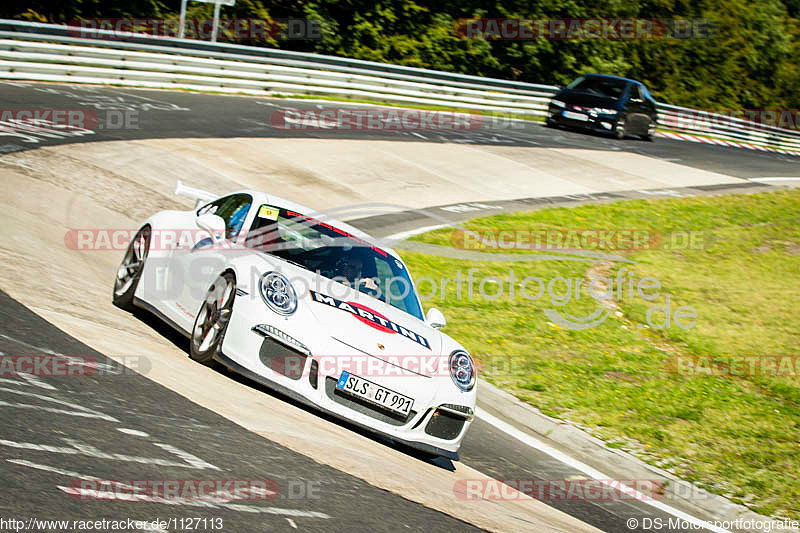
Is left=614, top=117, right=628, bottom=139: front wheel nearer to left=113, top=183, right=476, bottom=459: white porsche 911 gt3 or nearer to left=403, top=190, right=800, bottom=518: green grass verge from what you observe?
left=403, top=190, right=800, bottom=518: green grass verge

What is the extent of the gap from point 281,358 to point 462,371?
1407mm

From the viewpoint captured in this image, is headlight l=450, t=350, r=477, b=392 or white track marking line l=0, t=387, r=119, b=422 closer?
white track marking line l=0, t=387, r=119, b=422

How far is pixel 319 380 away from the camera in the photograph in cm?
611

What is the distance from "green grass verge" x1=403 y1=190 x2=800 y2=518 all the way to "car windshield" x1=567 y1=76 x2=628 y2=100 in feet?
37.8

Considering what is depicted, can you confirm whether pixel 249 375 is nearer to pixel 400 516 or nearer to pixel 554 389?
pixel 400 516

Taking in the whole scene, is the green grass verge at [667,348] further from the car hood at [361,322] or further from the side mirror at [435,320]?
the car hood at [361,322]

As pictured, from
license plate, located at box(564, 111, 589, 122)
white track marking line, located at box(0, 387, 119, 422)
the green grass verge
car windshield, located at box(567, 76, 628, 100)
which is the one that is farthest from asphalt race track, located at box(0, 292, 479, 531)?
car windshield, located at box(567, 76, 628, 100)

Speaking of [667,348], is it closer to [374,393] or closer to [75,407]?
[374,393]

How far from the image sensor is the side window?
296 inches

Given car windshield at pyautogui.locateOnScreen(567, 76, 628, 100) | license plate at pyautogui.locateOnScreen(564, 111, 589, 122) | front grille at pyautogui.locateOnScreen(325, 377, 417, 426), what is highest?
car windshield at pyautogui.locateOnScreen(567, 76, 628, 100)

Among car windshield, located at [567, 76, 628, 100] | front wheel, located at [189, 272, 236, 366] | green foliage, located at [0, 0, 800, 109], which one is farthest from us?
green foliage, located at [0, 0, 800, 109]

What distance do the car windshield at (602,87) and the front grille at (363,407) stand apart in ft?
75.0

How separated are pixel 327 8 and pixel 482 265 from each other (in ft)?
76.1

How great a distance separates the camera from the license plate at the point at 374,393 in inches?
241
